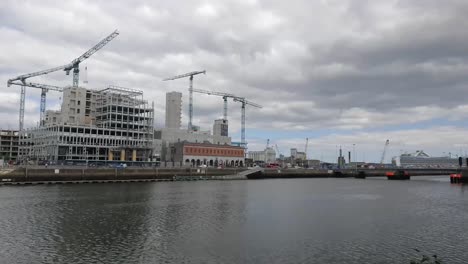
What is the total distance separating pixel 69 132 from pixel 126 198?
12107cm

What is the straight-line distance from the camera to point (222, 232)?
161ft

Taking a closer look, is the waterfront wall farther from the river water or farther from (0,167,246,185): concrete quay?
the river water

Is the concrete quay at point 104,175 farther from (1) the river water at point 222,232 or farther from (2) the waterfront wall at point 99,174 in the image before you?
(1) the river water at point 222,232

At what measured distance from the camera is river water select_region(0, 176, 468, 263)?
124ft

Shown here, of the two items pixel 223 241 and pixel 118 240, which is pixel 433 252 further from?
pixel 118 240

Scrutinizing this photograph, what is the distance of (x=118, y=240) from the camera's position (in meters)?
43.9

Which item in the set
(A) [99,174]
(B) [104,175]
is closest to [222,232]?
(A) [99,174]

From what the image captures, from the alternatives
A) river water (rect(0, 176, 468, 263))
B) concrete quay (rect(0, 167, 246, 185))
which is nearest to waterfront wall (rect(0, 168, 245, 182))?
concrete quay (rect(0, 167, 246, 185))

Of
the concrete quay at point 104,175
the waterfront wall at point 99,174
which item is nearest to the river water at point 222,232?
the concrete quay at point 104,175

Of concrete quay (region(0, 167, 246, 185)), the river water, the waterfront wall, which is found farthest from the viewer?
the waterfront wall

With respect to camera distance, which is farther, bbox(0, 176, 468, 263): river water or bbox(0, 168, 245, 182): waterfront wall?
bbox(0, 168, 245, 182): waterfront wall

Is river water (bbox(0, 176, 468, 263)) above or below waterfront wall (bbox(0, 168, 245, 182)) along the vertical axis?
below

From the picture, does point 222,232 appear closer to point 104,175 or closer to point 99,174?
point 99,174

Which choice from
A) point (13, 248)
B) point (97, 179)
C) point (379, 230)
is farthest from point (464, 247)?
point (97, 179)
